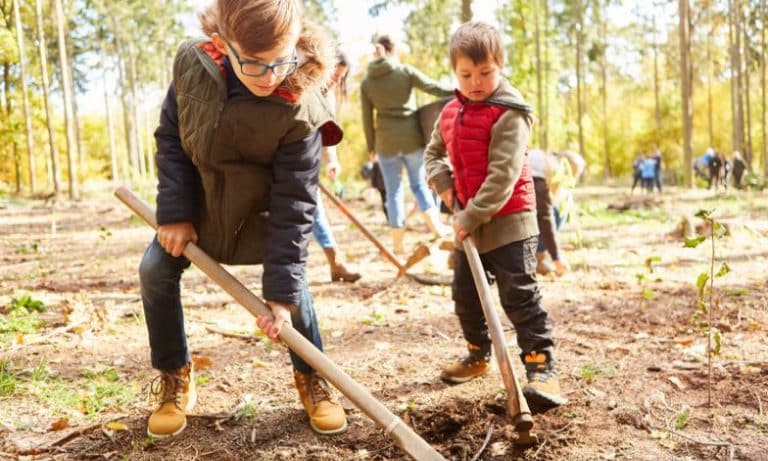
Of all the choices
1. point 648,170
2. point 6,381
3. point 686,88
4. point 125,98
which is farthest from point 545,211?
point 125,98

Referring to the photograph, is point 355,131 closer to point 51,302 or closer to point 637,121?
point 637,121

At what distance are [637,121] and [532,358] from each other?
39.8 metres

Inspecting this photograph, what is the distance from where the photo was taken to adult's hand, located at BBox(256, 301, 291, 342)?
2.21m

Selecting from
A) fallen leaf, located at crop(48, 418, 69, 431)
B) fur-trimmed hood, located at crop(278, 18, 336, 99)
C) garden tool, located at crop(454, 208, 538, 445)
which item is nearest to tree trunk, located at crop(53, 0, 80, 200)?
fallen leaf, located at crop(48, 418, 69, 431)

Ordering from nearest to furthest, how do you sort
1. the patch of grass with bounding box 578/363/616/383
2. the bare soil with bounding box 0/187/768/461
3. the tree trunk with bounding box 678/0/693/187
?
the bare soil with bounding box 0/187/768/461 < the patch of grass with bounding box 578/363/616/383 < the tree trunk with bounding box 678/0/693/187

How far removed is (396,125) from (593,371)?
10.8ft

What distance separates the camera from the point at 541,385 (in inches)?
100

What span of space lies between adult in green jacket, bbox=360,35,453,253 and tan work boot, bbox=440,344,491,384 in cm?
292

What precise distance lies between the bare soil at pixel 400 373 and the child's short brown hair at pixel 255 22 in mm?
1430

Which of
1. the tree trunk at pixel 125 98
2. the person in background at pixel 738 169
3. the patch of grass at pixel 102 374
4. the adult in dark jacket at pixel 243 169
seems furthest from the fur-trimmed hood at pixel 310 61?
the tree trunk at pixel 125 98

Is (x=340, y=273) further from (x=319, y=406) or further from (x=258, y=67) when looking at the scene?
(x=258, y=67)

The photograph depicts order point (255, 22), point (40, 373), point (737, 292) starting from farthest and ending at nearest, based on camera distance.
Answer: point (737, 292), point (40, 373), point (255, 22)

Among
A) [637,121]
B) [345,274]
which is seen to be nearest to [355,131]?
[637,121]

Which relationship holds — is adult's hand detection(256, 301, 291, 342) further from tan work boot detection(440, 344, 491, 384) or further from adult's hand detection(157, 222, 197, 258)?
tan work boot detection(440, 344, 491, 384)
